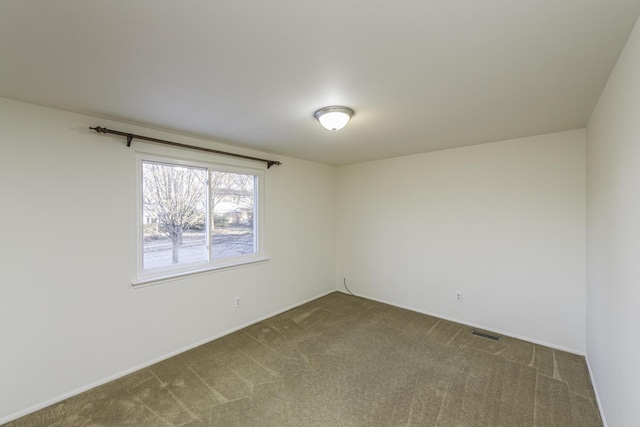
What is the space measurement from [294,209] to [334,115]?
225 centimetres

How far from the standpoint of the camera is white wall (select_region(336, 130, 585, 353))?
9.43 feet

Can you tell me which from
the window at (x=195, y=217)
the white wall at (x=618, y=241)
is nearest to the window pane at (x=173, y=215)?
the window at (x=195, y=217)

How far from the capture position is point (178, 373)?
8.22ft

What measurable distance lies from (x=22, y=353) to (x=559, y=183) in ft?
17.0

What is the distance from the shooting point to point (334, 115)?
2.17m

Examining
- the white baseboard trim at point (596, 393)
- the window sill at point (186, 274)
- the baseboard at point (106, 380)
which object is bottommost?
the baseboard at point (106, 380)

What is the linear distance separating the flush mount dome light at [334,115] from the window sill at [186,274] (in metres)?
2.17

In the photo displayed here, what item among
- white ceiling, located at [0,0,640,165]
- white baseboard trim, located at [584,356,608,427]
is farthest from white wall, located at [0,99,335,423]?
white baseboard trim, located at [584,356,608,427]

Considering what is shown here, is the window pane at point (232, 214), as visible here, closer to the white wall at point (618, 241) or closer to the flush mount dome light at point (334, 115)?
the flush mount dome light at point (334, 115)

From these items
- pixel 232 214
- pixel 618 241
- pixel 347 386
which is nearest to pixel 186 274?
pixel 232 214

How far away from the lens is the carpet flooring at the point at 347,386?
1.97m

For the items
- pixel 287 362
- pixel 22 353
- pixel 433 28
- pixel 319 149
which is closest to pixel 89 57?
pixel 433 28

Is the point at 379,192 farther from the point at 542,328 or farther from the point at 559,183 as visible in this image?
the point at 542,328

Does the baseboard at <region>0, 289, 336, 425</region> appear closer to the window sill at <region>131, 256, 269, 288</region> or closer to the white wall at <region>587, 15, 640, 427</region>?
the window sill at <region>131, 256, 269, 288</region>
